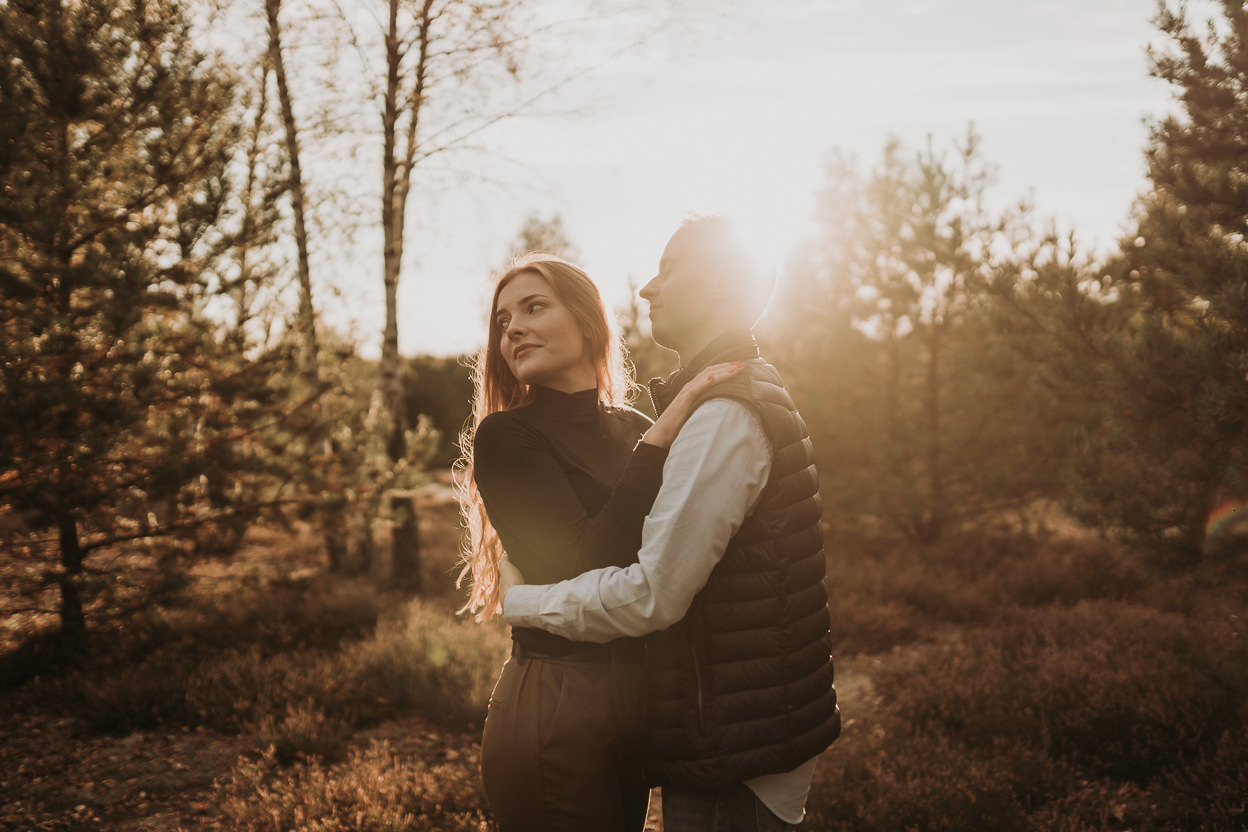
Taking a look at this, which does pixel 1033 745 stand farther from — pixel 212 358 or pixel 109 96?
pixel 109 96

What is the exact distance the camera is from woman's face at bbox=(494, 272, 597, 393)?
2127 millimetres

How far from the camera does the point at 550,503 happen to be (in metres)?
1.86

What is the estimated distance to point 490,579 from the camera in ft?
8.20

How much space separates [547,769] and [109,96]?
6137mm

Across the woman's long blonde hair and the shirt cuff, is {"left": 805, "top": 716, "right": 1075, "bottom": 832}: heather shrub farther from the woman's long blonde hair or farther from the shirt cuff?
the shirt cuff

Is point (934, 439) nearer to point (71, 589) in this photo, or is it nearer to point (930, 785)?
point (930, 785)

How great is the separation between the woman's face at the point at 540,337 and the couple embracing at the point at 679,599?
0.21 metres

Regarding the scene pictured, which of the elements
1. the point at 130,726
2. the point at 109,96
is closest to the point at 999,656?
the point at 130,726

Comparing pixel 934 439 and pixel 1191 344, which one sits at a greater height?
pixel 1191 344

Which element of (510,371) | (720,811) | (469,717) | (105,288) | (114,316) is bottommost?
(469,717)

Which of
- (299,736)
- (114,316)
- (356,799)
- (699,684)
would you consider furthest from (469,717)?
(699,684)

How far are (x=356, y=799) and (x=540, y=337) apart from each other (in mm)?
3191

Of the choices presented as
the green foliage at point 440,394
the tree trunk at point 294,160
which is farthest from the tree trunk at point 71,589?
the green foliage at point 440,394

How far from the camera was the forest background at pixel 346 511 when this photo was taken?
4176 mm
